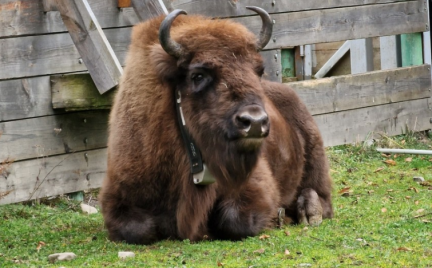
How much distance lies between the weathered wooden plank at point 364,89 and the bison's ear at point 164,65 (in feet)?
14.1

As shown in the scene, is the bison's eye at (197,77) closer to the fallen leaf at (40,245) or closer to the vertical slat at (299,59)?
the fallen leaf at (40,245)

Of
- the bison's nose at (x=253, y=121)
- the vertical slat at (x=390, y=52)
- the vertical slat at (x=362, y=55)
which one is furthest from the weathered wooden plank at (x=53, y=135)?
the vertical slat at (x=362, y=55)

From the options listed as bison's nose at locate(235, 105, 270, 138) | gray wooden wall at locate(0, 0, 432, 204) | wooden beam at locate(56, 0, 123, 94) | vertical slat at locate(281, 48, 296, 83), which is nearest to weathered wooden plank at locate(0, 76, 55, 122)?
gray wooden wall at locate(0, 0, 432, 204)

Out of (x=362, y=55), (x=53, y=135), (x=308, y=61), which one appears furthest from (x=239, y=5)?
(x=308, y=61)

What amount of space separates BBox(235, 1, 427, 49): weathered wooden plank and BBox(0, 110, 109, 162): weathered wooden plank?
257 cm

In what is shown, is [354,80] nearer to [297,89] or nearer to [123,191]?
[297,89]

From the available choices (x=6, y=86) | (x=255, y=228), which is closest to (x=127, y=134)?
(x=255, y=228)

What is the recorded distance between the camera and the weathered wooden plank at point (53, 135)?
311 inches

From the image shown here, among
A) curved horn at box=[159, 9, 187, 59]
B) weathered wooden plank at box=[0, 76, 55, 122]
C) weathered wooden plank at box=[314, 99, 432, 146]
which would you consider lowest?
weathered wooden plank at box=[314, 99, 432, 146]

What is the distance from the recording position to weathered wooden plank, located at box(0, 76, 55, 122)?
7867mm

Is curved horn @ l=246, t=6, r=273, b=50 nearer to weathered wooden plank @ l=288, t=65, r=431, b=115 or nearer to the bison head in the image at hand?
the bison head

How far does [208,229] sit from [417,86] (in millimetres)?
6829

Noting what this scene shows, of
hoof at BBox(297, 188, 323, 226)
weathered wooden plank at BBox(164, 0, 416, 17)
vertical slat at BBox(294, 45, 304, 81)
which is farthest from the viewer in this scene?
vertical slat at BBox(294, 45, 304, 81)

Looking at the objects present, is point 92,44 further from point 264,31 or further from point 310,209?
point 310,209
